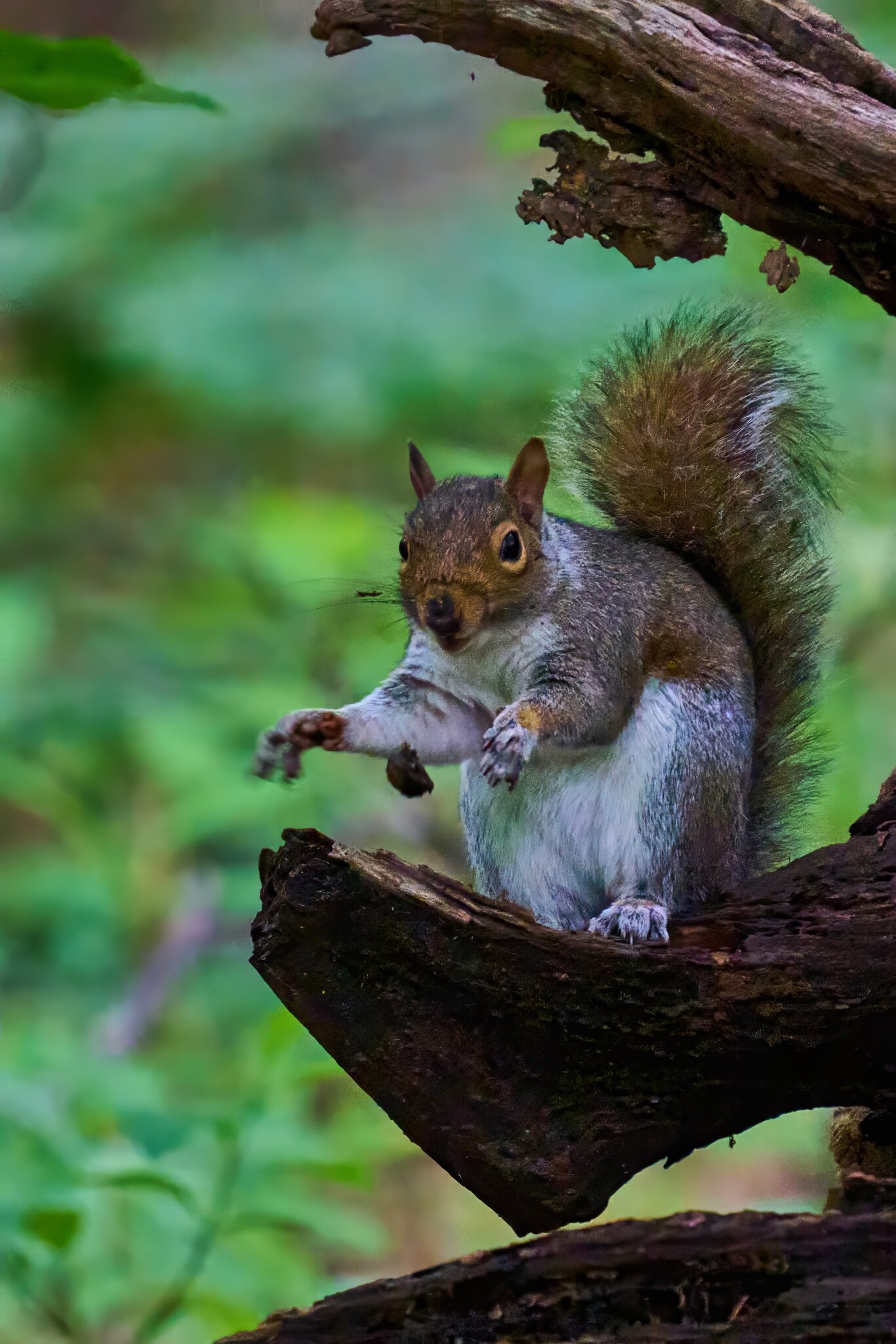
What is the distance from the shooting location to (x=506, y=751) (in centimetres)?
→ 150

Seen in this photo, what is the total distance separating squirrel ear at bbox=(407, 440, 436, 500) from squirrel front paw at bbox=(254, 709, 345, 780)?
310 mm

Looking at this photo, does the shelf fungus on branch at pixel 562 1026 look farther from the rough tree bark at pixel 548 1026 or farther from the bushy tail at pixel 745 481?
the bushy tail at pixel 745 481

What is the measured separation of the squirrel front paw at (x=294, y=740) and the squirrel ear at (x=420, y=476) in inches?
12.2

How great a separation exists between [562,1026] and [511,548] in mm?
566

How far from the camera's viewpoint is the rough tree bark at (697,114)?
1565 mm

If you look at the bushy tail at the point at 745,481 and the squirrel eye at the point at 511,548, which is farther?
the bushy tail at the point at 745,481

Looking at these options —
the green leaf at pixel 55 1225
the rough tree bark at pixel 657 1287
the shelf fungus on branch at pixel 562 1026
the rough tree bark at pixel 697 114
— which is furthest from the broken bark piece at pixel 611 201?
the green leaf at pixel 55 1225

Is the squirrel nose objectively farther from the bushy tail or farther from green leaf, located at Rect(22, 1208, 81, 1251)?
green leaf, located at Rect(22, 1208, 81, 1251)

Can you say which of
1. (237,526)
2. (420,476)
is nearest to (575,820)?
(420,476)

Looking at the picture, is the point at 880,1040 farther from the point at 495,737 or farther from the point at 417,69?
the point at 417,69

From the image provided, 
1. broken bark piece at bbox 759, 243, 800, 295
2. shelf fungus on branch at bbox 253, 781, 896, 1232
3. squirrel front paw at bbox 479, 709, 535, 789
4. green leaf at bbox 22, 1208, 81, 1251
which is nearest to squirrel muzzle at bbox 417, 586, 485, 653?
squirrel front paw at bbox 479, 709, 535, 789

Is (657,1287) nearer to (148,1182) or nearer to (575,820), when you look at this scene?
(575,820)

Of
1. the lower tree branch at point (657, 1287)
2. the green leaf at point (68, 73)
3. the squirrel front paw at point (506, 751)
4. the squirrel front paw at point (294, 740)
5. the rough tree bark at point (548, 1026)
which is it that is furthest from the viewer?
the squirrel front paw at point (294, 740)

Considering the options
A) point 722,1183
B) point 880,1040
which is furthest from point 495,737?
point 722,1183
